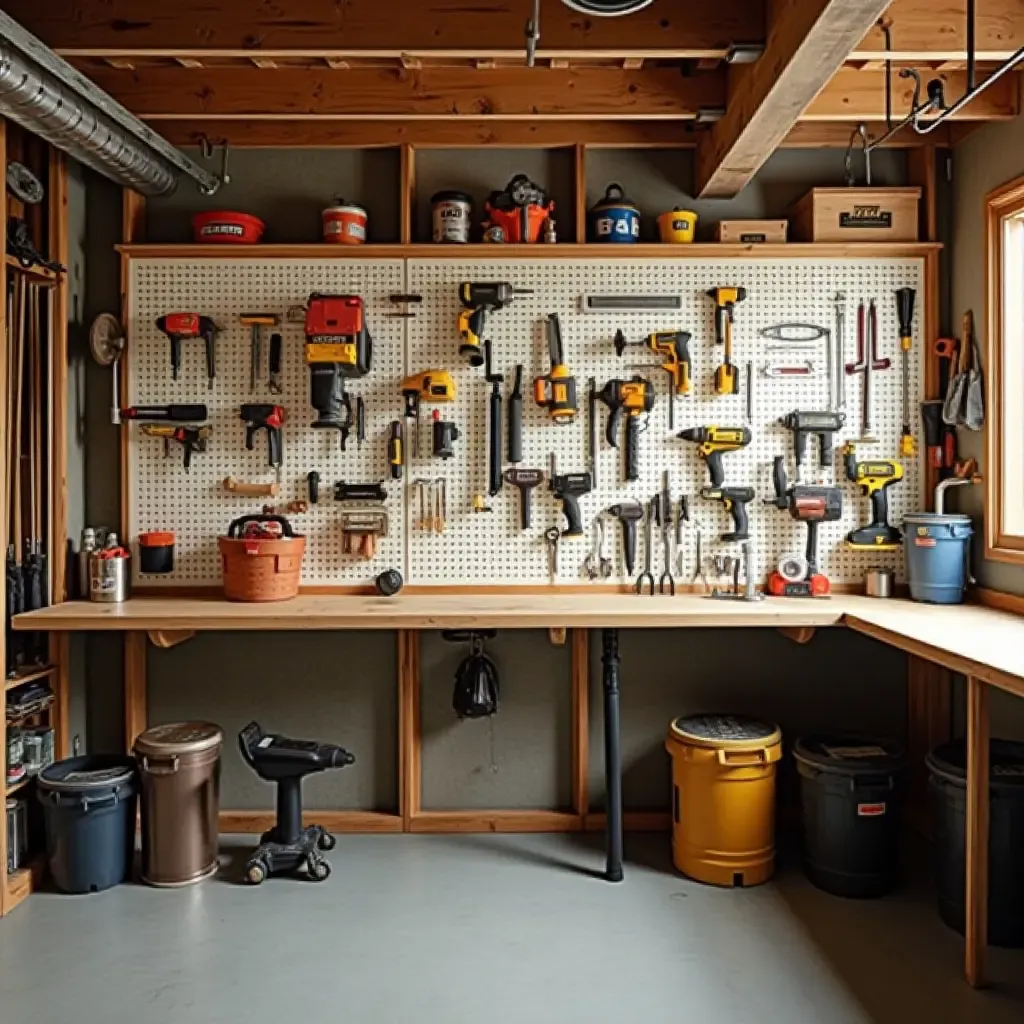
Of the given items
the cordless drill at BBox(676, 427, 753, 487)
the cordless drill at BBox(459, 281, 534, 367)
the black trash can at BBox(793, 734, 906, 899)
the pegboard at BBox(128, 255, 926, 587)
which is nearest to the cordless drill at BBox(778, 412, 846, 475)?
the pegboard at BBox(128, 255, 926, 587)

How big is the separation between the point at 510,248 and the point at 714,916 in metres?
2.49

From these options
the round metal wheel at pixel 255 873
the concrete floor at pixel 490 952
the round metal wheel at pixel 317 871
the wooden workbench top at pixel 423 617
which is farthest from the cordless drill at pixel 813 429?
the round metal wheel at pixel 255 873

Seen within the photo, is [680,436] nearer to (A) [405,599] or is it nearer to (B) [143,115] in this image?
(A) [405,599]

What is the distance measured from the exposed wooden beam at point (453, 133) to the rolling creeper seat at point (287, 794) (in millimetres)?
2318

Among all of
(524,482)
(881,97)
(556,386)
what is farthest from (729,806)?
(881,97)

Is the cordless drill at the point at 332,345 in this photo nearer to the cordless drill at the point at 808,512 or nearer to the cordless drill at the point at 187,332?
the cordless drill at the point at 187,332

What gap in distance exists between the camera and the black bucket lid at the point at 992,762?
2.55 metres

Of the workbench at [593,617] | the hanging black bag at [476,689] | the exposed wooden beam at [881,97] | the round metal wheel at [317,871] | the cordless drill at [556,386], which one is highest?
the exposed wooden beam at [881,97]

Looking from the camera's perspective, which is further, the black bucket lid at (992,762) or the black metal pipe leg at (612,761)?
the black metal pipe leg at (612,761)

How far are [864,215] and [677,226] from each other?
0.74 metres

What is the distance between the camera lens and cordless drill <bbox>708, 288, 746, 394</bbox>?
137 inches

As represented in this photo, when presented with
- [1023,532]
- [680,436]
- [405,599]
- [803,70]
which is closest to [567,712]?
[405,599]

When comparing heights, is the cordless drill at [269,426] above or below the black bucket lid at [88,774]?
above

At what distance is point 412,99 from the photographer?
322cm
